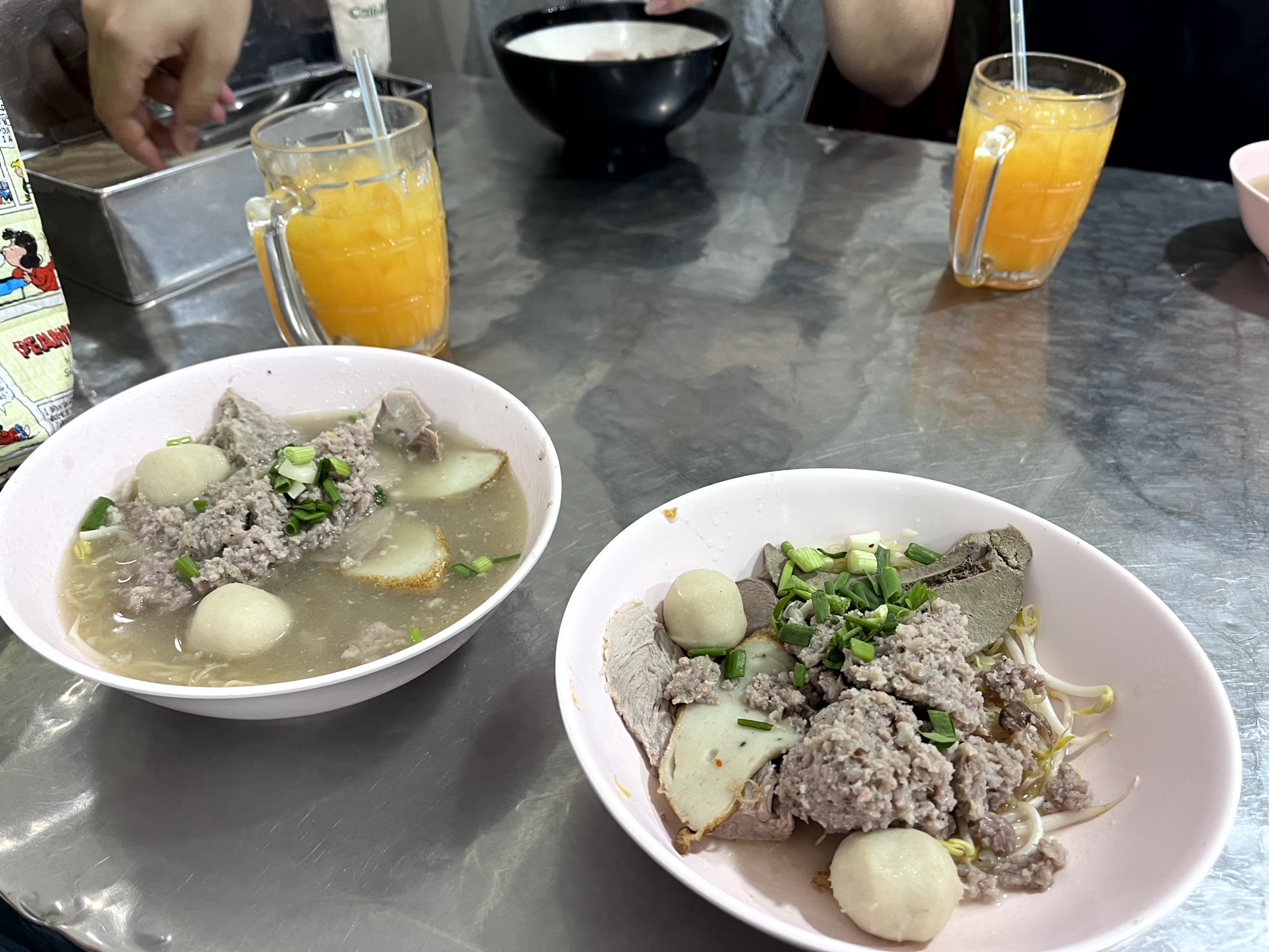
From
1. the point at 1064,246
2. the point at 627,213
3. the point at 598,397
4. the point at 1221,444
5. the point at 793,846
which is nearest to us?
the point at 793,846

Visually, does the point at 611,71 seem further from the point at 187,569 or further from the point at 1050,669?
the point at 1050,669

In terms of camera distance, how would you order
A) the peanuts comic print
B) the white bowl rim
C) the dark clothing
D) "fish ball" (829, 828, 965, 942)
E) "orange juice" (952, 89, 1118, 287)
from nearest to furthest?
1. "fish ball" (829, 828, 965, 942)
2. the peanuts comic print
3. "orange juice" (952, 89, 1118, 287)
4. the white bowl rim
5. the dark clothing

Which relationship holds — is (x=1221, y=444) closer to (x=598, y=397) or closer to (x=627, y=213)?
(x=598, y=397)

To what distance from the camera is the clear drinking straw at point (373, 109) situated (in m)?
1.54

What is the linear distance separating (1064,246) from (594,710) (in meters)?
1.73

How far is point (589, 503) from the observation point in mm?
1494

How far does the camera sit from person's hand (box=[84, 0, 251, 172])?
1.94 m

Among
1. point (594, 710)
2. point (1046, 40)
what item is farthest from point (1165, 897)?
point (1046, 40)

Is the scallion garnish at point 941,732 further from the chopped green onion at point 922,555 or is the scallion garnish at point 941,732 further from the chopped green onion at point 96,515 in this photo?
→ the chopped green onion at point 96,515

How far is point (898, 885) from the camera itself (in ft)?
2.48

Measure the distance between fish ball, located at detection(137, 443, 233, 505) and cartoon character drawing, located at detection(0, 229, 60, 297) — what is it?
0.41 meters

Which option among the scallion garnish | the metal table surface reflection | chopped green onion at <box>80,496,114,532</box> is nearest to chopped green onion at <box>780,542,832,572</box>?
the scallion garnish

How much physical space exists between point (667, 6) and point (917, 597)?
2274mm

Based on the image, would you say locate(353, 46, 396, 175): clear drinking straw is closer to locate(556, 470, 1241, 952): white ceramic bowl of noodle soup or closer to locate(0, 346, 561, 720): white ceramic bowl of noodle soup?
locate(0, 346, 561, 720): white ceramic bowl of noodle soup
